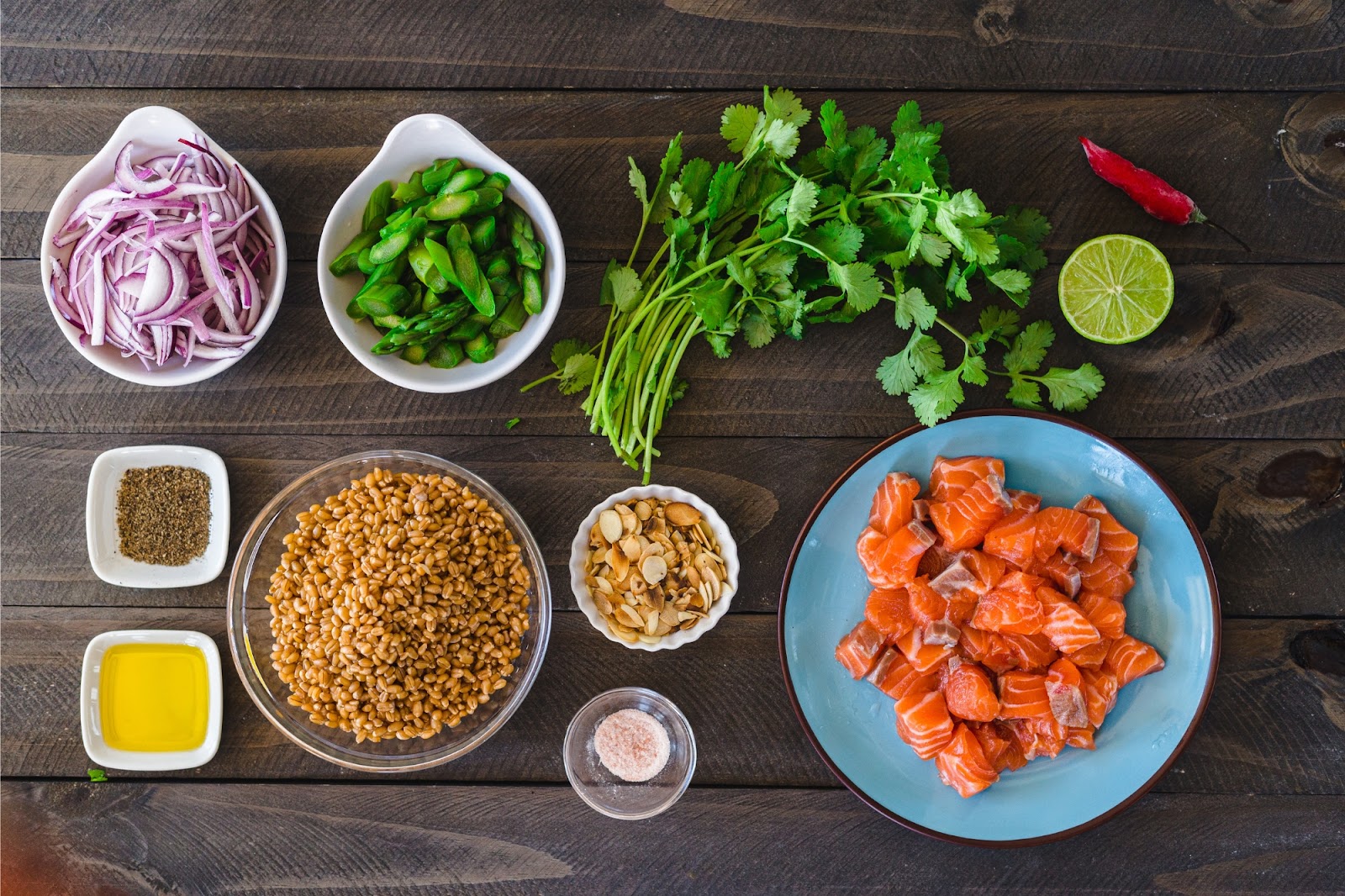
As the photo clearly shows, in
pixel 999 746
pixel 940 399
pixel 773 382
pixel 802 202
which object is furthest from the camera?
pixel 773 382

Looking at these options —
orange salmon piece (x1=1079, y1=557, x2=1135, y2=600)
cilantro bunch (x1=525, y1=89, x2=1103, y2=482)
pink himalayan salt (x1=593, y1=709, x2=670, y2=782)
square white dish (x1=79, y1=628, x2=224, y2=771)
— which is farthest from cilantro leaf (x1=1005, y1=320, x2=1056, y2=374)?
→ square white dish (x1=79, y1=628, x2=224, y2=771)

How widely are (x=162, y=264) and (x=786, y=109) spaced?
4.40ft

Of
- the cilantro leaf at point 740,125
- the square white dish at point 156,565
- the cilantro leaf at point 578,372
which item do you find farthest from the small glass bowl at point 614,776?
the cilantro leaf at point 740,125

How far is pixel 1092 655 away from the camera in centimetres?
192

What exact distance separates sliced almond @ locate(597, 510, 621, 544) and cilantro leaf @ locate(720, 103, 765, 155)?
0.84 meters

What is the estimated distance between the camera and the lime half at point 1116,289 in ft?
6.23

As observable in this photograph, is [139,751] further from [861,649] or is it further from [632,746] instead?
[861,649]

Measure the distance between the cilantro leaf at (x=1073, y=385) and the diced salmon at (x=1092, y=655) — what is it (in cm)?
53

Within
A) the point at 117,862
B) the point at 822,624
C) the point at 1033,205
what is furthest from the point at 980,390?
the point at 117,862

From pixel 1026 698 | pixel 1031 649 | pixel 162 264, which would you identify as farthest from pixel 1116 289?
pixel 162 264

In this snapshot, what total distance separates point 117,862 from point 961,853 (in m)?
2.00

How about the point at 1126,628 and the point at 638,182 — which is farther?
the point at 1126,628

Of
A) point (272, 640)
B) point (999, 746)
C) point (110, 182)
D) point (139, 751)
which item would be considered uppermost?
point (110, 182)

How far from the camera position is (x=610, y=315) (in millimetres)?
2002
